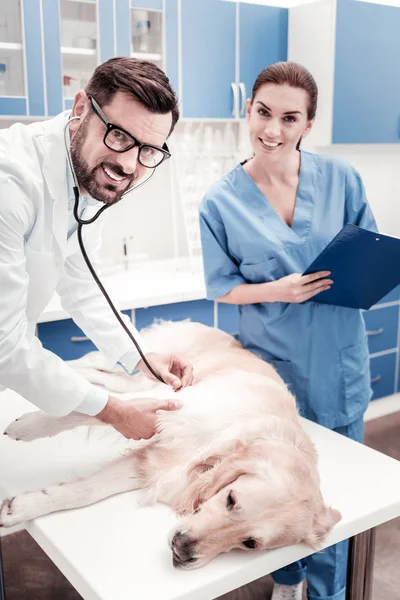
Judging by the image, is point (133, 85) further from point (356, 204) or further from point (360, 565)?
point (360, 565)

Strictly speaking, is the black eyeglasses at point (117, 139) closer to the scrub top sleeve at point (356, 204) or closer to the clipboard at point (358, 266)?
the clipboard at point (358, 266)

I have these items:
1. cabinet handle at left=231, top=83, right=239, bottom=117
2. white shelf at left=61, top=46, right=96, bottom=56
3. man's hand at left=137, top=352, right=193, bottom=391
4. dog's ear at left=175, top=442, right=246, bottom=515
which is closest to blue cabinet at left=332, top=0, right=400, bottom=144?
cabinet handle at left=231, top=83, right=239, bottom=117

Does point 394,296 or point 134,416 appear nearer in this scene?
point 134,416

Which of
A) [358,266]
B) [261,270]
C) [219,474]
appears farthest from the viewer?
[261,270]

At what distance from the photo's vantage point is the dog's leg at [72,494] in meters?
1.13

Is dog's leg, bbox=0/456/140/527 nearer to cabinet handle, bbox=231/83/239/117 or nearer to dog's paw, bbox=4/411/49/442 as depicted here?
dog's paw, bbox=4/411/49/442

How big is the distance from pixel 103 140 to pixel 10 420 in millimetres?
720

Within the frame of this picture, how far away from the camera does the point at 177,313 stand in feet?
9.29

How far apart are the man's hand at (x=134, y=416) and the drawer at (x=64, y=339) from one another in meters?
1.32

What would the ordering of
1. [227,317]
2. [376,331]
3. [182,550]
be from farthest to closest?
[376,331] → [227,317] → [182,550]

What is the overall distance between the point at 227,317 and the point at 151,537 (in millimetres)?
1952

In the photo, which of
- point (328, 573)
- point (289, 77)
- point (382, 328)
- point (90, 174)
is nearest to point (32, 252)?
point (90, 174)

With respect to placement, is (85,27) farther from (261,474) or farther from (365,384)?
(261,474)

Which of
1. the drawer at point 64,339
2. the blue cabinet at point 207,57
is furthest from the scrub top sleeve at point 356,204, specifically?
the blue cabinet at point 207,57
